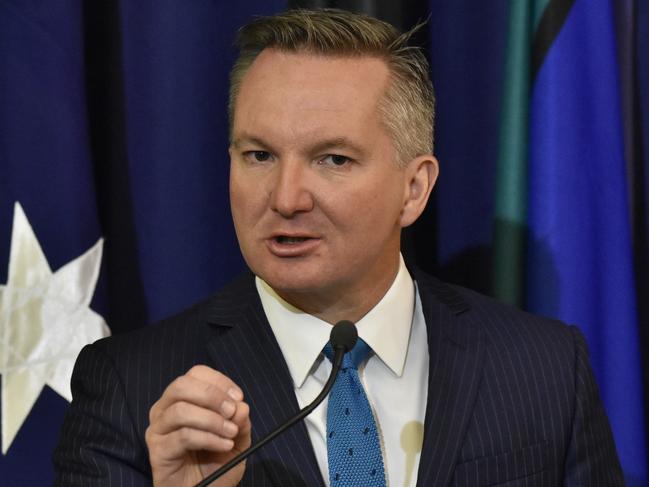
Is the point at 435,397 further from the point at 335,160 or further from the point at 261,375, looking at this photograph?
the point at 335,160

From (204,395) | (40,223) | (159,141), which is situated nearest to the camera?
(204,395)

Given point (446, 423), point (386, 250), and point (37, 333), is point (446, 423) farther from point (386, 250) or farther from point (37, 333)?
point (37, 333)

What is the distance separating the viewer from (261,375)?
1699mm

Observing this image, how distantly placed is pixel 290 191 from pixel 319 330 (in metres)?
0.28

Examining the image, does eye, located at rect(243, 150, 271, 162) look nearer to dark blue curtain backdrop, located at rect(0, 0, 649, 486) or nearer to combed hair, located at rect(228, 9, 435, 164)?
combed hair, located at rect(228, 9, 435, 164)

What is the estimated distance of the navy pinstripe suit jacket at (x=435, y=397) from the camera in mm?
1624

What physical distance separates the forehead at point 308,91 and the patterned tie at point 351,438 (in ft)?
1.43

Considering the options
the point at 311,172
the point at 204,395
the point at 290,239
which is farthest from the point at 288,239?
the point at 204,395

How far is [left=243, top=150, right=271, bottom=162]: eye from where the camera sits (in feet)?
5.49

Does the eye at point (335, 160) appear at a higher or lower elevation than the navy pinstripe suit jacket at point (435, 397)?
higher

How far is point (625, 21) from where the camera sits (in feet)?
7.12

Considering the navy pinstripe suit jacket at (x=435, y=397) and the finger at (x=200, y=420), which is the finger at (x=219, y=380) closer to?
the finger at (x=200, y=420)

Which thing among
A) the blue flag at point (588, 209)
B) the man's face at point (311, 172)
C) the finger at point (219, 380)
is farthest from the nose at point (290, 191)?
the blue flag at point (588, 209)

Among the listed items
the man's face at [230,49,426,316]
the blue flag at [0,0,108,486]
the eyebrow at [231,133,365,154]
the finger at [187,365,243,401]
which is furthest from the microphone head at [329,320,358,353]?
the blue flag at [0,0,108,486]
